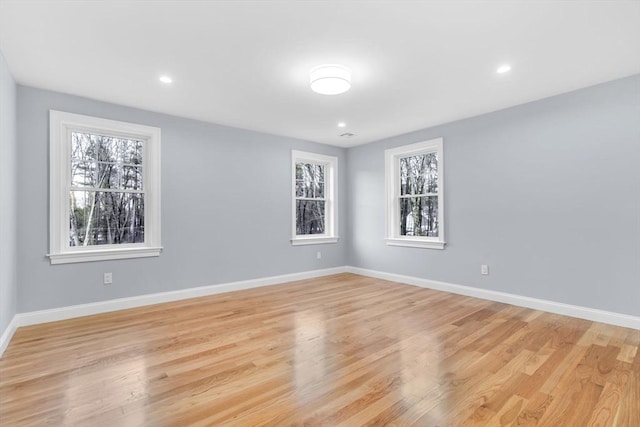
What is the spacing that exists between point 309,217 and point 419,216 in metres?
1.94

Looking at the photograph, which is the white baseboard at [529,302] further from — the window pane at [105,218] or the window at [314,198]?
the window pane at [105,218]

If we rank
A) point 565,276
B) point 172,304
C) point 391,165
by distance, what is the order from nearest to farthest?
point 565,276 → point 172,304 → point 391,165

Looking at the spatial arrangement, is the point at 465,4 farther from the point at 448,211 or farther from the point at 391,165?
the point at 391,165

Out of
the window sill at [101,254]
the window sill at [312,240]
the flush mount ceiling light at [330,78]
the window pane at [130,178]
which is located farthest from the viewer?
the window sill at [312,240]

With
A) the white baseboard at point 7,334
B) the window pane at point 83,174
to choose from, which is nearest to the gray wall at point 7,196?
the white baseboard at point 7,334

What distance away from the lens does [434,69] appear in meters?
2.92

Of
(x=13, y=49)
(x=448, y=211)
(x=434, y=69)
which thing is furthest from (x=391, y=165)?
(x=13, y=49)

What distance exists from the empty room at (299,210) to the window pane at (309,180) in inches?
9.3

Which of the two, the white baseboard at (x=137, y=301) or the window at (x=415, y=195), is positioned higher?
the window at (x=415, y=195)

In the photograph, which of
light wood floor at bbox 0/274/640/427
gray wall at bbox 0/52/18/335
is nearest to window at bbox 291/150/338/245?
light wood floor at bbox 0/274/640/427

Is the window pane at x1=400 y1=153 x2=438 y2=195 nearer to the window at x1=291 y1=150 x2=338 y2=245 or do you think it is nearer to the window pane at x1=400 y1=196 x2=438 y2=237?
the window pane at x1=400 y1=196 x2=438 y2=237

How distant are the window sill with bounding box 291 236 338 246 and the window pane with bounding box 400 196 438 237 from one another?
132 centimetres

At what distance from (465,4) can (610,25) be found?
118cm

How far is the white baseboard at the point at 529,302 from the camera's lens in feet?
10.2
